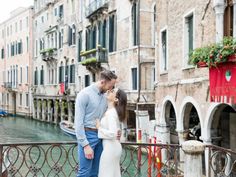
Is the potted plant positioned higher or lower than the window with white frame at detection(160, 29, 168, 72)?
lower

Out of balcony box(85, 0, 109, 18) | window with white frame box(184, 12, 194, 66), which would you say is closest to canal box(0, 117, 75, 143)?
balcony box(85, 0, 109, 18)

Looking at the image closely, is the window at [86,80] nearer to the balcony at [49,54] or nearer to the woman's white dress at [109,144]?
the balcony at [49,54]

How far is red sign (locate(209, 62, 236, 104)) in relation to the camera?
287 inches

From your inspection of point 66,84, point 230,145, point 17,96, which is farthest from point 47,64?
point 230,145

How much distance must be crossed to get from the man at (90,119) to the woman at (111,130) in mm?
88

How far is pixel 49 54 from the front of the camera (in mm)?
30062

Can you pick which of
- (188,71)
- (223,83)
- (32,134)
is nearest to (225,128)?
(188,71)

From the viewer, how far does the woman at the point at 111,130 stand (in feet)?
12.5

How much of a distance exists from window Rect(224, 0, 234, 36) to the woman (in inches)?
190

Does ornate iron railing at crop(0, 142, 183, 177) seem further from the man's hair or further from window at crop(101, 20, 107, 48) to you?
window at crop(101, 20, 107, 48)

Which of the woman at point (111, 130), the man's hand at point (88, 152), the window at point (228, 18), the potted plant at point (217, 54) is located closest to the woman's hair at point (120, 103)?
the woman at point (111, 130)

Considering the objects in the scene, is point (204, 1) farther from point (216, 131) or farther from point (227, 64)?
point (216, 131)

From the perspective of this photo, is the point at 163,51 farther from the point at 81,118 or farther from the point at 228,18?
the point at 81,118

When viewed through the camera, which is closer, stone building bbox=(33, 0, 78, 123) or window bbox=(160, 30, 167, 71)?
window bbox=(160, 30, 167, 71)
